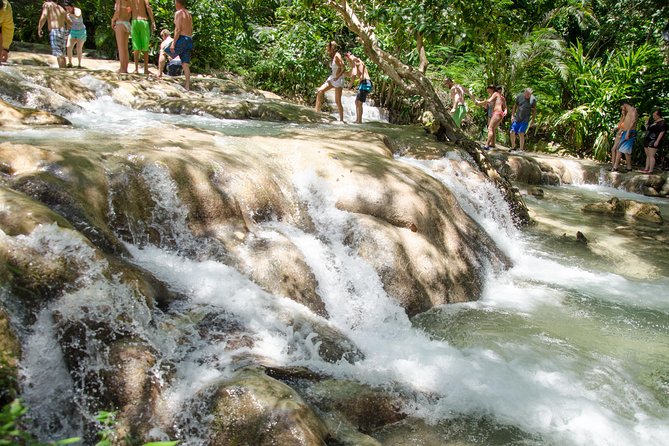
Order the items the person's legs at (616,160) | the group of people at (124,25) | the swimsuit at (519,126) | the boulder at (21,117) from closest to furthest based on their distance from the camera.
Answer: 1. the boulder at (21,117)
2. the group of people at (124,25)
3. the person's legs at (616,160)
4. the swimsuit at (519,126)

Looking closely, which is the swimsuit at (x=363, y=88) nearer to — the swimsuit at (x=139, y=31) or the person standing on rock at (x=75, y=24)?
the swimsuit at (x=139, y=31)

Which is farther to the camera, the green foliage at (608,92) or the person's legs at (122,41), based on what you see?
the green foliage at (608,92)

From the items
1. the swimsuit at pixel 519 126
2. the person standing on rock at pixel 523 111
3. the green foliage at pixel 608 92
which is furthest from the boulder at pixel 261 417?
the green foliage at pixel 608 92

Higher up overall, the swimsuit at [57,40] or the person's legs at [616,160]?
the swimsuit at [57,40]

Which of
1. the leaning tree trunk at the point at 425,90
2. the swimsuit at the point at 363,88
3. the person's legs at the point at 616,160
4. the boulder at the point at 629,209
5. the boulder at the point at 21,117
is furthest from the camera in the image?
the person's legs at the point at 616,160

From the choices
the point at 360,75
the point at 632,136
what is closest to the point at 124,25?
the point at 360,75

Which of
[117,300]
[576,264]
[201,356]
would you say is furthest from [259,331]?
[576,264]

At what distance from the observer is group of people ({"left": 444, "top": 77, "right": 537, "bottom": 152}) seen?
480 inches

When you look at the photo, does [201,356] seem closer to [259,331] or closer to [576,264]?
[259,331]

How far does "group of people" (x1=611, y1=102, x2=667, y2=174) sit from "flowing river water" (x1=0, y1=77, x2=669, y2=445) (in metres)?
7.08

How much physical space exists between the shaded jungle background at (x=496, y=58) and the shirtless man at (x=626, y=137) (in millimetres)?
999

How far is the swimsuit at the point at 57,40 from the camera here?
10375mm

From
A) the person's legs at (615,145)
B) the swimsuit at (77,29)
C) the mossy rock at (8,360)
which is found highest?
the swimsuit at (77,29)

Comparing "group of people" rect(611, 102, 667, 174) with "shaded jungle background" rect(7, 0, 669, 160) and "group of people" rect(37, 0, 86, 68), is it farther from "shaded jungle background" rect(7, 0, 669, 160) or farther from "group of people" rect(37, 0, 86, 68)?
"group of people" rect(37, 0, 86, 68)
